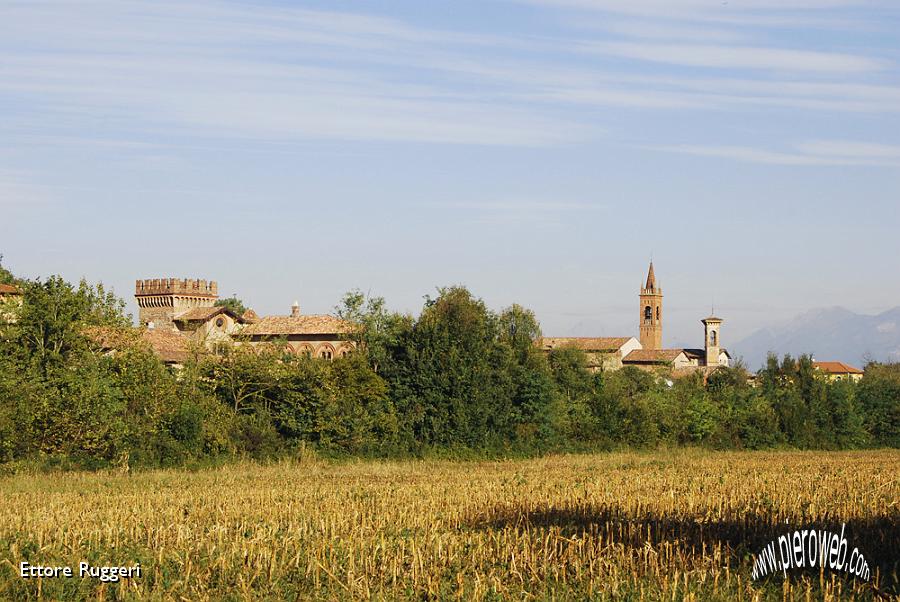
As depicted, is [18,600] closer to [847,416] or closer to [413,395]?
[413,395]

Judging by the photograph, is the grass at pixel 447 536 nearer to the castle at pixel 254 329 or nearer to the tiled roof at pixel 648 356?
the castle at pixel 254 329

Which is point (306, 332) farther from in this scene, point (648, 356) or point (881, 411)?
point (648, 356)

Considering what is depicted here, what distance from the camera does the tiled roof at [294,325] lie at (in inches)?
4038

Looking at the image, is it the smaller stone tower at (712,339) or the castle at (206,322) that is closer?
the castle at (206,322)

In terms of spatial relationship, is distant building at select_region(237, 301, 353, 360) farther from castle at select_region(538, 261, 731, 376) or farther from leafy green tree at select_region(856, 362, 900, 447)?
leafy green tree at select_region(856, 362, 900, 447)

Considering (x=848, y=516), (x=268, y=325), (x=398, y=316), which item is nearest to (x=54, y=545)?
(x=848, y=516)

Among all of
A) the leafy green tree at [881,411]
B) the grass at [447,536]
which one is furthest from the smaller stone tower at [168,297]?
the grass at [447,536]

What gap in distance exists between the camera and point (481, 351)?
50844 mm

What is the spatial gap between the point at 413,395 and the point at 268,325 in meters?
58.0

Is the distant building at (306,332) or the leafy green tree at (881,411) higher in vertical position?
the distant building at (306,332)

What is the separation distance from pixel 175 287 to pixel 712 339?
94.2 m

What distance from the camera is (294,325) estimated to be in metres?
105

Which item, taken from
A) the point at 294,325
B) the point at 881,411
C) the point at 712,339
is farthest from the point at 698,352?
the point at 881,411

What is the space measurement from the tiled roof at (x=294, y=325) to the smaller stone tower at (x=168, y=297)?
701 inches
